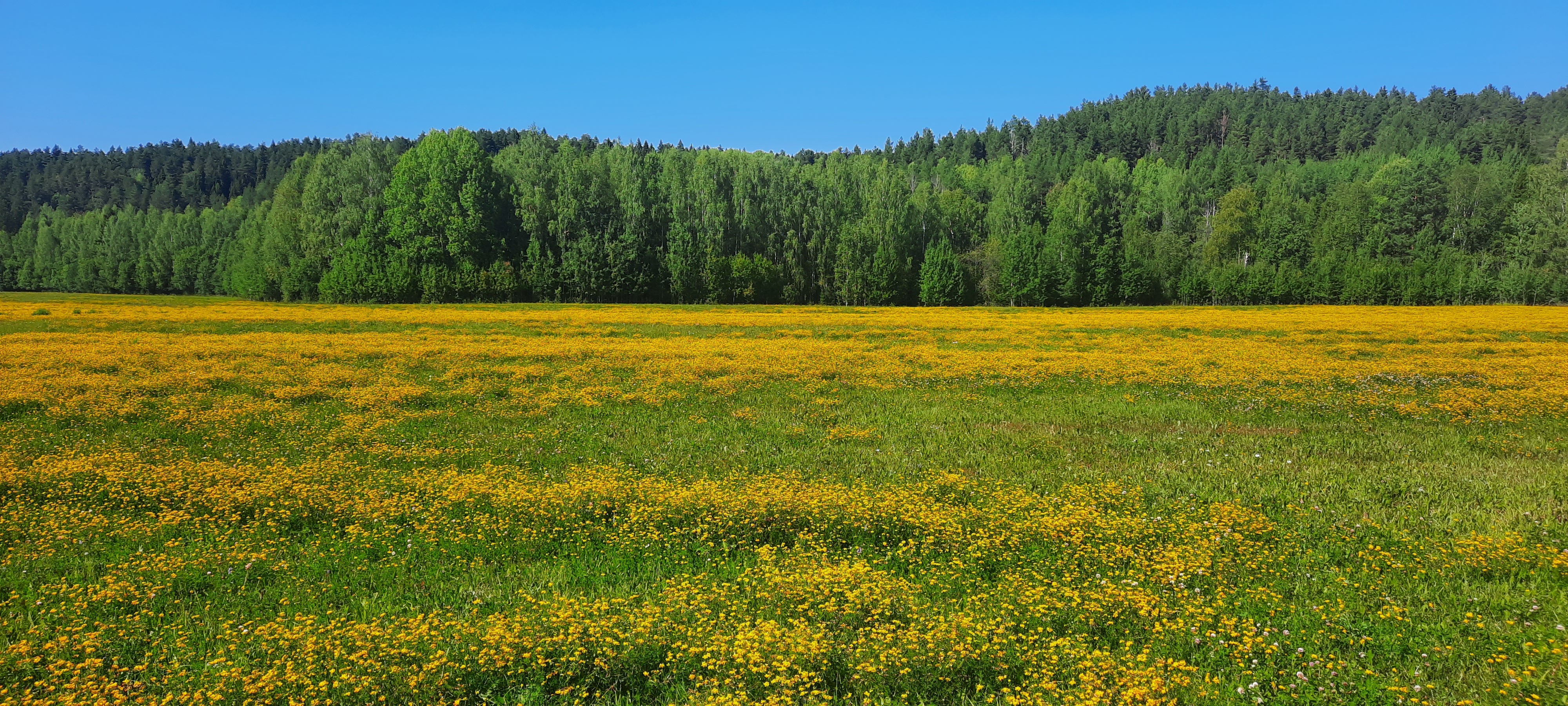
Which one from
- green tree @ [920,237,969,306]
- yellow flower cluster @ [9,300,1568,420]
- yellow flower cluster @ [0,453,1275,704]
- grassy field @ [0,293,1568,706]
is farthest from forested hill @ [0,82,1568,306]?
yellow flower cluster @ [0,453,1275,704]

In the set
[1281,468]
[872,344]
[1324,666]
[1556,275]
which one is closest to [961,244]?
[1556,275]

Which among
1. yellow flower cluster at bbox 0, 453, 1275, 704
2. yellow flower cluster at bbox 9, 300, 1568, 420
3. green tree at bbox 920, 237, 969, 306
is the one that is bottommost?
yellow flower cluster at bbox 0, 453, 1275, 704

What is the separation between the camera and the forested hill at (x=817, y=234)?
86500 mm

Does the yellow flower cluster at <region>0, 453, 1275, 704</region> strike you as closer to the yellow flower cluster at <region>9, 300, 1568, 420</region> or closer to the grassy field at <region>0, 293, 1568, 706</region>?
the grassy field at <region>0, 293, 1568, 706</region>

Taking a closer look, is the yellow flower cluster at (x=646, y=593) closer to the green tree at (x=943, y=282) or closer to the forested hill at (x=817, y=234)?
the forested hill at (x=817, y=234)

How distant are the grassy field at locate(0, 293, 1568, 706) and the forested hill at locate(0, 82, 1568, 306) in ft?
229

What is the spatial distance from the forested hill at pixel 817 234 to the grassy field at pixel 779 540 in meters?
69.7

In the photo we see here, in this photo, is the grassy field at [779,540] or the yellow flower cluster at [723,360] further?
the yellow flower cluster at [723,360]

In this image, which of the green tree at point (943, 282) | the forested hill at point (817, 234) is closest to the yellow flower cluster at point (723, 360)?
the forested hill at point (817, 234)

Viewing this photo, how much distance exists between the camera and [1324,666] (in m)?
6.33

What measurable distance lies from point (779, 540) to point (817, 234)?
316 ft

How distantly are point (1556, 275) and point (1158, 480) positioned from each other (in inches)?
4055

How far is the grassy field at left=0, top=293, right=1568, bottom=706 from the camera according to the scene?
631 cm

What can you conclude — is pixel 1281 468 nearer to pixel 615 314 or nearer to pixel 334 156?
pixel 615 314
